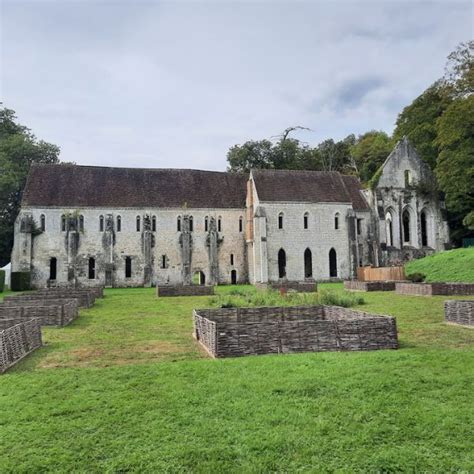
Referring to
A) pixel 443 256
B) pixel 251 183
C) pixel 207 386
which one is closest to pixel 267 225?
pixel 251 183

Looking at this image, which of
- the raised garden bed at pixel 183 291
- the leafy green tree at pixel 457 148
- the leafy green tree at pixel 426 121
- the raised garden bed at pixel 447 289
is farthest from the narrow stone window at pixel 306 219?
the raised garden bed at pixel 447 289

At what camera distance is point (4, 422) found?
22.1 ft

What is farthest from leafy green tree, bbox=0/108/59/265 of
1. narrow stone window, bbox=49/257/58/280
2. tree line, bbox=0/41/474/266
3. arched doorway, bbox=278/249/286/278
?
arched doorway, bbox=278/249/286/278

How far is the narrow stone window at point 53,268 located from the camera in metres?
47.3

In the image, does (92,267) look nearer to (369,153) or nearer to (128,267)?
(128,267)

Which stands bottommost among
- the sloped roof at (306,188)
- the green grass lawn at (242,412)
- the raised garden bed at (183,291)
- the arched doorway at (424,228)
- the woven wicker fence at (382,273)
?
the green grass lawn at (242,412)

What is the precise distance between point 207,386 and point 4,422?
3229 mm

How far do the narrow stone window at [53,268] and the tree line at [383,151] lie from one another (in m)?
10.1

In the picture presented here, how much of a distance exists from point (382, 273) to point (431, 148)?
84.3 ft

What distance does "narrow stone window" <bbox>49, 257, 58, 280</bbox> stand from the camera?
47.3 meters

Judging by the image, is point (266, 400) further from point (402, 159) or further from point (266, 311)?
point (402, 159)

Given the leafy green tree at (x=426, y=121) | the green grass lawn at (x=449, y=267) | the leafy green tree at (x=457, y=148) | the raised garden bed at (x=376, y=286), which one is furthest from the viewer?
the leafy green tree at (x=426, y=121)

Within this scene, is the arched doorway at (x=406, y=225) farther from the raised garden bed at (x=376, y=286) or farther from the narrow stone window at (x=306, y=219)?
the raised garden bed at (x=376, y=286)

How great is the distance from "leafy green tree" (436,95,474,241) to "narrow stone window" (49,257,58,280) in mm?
40834
